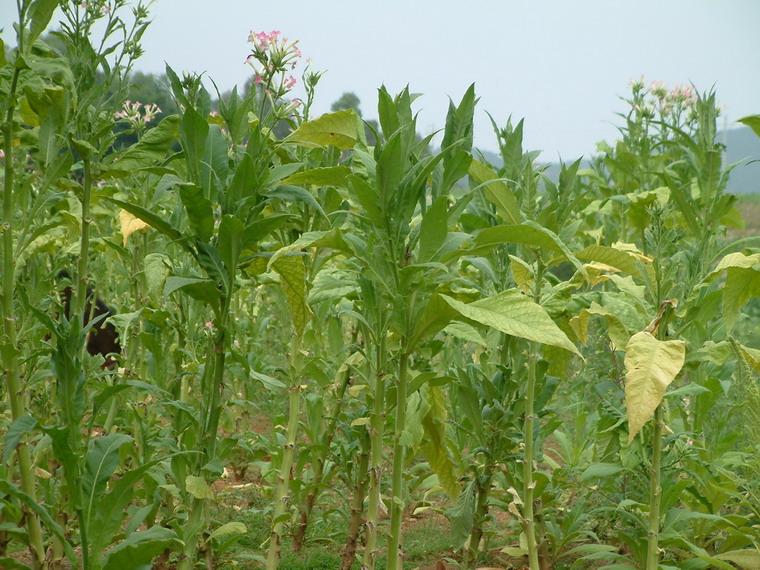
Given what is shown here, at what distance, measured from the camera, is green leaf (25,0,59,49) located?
92.8 inches

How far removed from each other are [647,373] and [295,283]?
1.06 m

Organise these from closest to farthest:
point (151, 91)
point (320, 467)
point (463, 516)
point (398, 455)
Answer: point (398, 455)
point (463, 516)
point (320, 467)
point (151, 91)

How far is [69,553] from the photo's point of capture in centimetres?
206

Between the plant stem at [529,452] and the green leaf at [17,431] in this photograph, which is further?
the plant stem at [529,452]

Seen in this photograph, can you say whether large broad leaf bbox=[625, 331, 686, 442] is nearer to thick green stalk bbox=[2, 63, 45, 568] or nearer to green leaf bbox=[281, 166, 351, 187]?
green leaf bbox=[281, 166, 351, 187]

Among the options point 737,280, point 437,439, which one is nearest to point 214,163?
point 437,439

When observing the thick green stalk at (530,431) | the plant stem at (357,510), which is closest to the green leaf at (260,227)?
the thick green stalk at (530,431)

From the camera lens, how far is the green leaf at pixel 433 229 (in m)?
2.03

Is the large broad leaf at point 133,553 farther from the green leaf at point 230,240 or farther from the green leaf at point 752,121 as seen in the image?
the green leaf at point 752,121

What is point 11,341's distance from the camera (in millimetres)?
2369

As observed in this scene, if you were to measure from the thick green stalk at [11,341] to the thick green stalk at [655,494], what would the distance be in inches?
75.0

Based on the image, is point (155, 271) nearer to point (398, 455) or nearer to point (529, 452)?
point (398, 455)

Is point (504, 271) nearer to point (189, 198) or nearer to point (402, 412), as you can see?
point (402, 412)

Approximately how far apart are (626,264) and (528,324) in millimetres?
796
